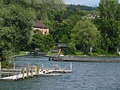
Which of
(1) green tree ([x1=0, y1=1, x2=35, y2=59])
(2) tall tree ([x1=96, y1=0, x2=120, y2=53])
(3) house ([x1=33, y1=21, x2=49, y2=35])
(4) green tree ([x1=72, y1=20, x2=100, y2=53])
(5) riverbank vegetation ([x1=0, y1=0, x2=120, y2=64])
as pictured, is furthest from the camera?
(3) house ([x1=33, y1=21, x2=49, y2=35])

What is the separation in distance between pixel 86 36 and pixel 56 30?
29.8 metres

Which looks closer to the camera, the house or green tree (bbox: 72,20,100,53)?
green tree (bbox: 72,20,100,53)

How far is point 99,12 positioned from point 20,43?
74554 millimetres

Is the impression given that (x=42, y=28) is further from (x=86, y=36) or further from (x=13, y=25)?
(x=13, y=25)

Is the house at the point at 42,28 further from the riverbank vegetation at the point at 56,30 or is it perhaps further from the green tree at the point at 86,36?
the green tree at the point at 86,36

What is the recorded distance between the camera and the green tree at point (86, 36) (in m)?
111

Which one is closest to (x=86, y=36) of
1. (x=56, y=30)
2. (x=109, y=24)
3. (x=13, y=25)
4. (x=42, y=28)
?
(x=109, y=24)

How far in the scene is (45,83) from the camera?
43.2m

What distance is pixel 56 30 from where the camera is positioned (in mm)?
139125

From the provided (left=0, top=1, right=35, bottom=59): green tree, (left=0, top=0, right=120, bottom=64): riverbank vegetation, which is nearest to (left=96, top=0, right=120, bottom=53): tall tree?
(left=0, top=0, right=120, bottom=64): riverbank vegetation

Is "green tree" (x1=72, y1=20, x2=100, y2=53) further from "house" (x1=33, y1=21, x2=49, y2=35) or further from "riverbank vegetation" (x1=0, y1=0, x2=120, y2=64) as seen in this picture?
"house" (x1=33, y1=21, x2=49, y2=35)

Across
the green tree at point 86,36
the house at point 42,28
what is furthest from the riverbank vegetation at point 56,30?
the house at point 42,28

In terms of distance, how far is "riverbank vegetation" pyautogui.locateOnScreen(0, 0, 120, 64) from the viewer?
169 ft

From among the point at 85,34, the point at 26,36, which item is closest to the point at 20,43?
the point at 26,36
